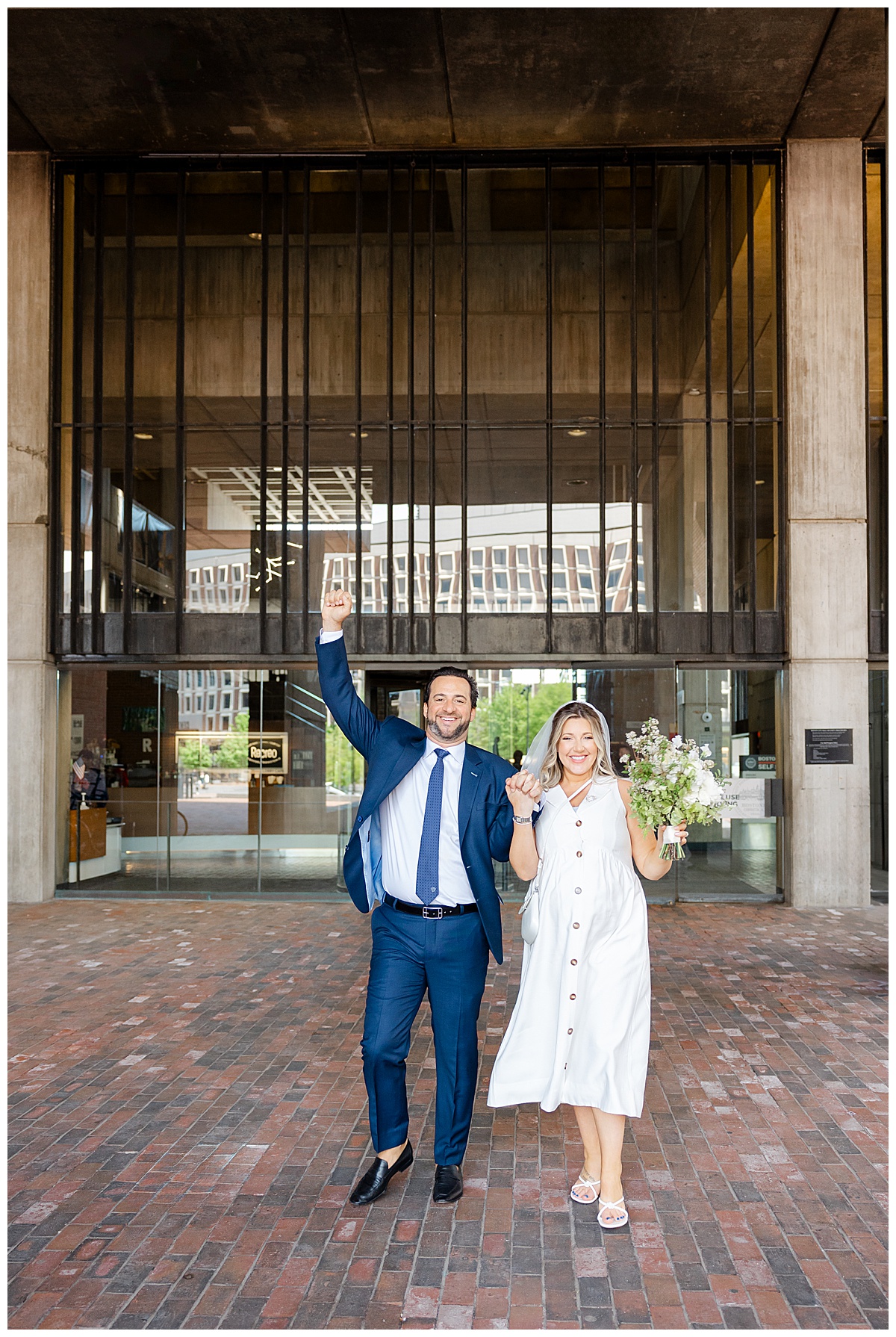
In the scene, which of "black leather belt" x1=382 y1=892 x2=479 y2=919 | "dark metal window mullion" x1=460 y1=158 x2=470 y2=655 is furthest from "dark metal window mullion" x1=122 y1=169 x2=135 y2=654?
"black leather belt" x1=382 y1=892 x2=479 y2=919

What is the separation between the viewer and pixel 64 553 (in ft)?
40.9

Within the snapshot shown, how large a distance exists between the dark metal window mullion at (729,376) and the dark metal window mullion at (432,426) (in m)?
3.67

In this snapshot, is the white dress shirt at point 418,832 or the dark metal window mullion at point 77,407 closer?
the white dress shirt at point 418,832

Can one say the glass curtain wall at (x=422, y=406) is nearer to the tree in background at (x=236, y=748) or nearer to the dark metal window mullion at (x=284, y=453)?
the dark metal window mullion at (x=284, y=453)

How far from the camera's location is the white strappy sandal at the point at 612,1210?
4.12 metres

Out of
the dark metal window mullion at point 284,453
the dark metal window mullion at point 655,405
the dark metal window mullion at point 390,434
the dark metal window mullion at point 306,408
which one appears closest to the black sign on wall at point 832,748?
the dark metal window mullion at point 655,405

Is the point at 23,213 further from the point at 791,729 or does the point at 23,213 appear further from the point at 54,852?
the point at 791,729

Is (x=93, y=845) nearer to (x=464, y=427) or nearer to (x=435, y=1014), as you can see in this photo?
(x=464, y=427)

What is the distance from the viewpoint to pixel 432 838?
4.39 metres

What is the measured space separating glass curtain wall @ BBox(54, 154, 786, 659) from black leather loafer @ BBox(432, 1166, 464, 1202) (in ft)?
27.5

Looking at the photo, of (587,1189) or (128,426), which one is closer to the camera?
(587,1189)

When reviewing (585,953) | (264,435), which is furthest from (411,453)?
(585,953)

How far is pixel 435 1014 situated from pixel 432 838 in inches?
30.2

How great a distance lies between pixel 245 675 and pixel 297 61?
7.08 meters
